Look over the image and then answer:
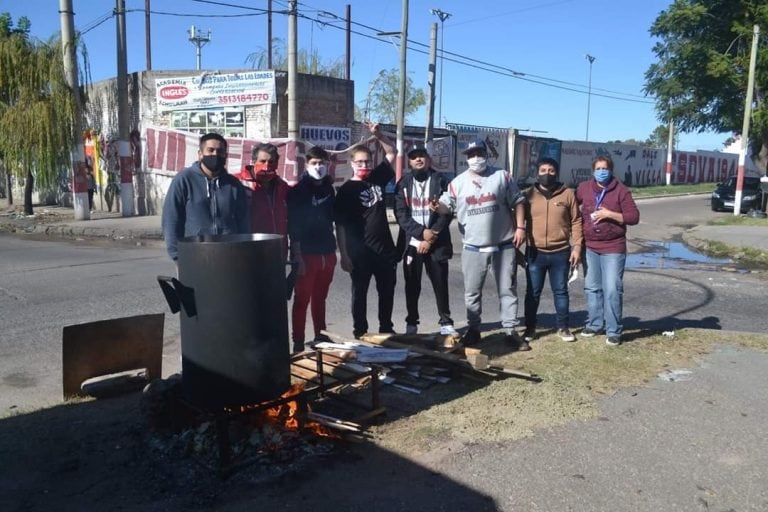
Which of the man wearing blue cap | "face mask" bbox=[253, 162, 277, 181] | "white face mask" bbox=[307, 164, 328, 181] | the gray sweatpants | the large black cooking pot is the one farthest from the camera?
the gray sweatpants

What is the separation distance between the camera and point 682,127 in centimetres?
3238

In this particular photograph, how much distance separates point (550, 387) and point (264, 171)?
2.80 m

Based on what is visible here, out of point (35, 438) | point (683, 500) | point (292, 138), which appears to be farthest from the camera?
point (292, 138)

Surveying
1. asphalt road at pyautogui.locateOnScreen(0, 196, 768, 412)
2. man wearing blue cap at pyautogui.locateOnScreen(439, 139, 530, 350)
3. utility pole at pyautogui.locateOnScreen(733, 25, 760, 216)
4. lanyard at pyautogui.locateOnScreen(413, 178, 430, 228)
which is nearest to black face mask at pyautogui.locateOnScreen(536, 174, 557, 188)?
man wearing blue cap at pyautogui.locateOnScreen(439, 139, 530, 350)

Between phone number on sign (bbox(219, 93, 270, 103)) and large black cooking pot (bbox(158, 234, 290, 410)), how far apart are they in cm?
1527

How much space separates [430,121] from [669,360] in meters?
16.2

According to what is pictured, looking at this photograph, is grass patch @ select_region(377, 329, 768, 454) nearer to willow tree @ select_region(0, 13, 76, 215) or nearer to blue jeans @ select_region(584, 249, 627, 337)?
blue jeans @ select_region(584, 249, 627, 337)

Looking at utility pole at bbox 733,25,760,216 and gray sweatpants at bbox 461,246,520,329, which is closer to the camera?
gray sweatpants at bbox 461,246,520,329

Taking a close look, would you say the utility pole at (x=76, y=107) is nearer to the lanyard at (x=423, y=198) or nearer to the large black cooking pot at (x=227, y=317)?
the lanyard at (x=423, y=198)

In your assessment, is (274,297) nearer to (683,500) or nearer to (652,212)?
(683,500)

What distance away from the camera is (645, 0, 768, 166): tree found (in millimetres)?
26234

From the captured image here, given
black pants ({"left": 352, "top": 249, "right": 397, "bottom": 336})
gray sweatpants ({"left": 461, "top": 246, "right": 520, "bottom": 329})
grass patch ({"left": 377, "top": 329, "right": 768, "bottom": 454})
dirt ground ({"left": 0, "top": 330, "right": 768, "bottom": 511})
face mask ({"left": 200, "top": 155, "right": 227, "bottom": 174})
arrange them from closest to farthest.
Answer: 1. dirt ground ({"left": 0, "top": 330, "right": 768, "bottom": 511})
2. grass patch ({"left": 377, "top": 329, "right": 768, "bottom": 454})
3. face mask ({"left": 200, "top": 155, "right": 227, "bottom": 174})
4. gray sweatpants ({"left": 461, "top": 246, "right": 520, "bottom": 329})
5. black pants ({"left": 352, "top": 249, "right": 397, "bottom": 336})

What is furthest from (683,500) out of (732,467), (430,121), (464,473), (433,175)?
(430,121)

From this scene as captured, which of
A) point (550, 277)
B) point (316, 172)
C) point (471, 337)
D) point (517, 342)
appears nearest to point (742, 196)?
point (550, 277)
